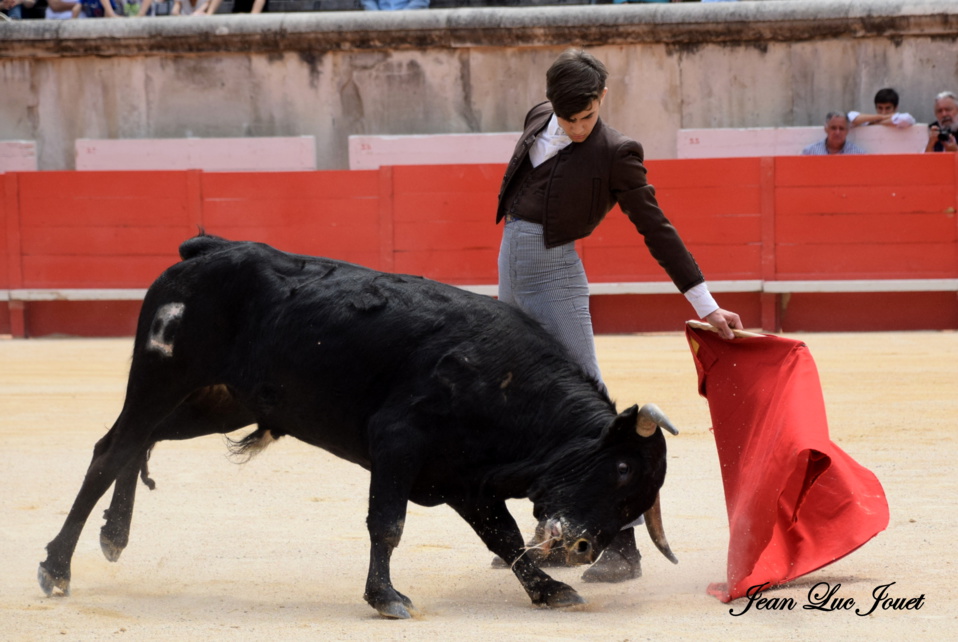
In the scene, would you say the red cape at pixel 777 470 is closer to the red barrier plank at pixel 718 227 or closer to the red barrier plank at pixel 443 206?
the red barrier plank at pixel 718 227

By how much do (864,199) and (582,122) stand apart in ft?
21.6

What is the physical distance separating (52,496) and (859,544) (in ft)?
8.73

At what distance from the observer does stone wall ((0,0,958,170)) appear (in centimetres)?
1023

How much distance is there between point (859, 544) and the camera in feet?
9.74

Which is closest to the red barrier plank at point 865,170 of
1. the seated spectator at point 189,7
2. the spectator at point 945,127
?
the spectator at point 945,127

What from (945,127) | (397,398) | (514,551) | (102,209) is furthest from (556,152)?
(102,209)

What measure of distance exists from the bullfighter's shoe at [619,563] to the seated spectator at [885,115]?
23.1ft

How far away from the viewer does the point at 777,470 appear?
3.01 meters

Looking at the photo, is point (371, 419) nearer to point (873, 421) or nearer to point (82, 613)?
point (82, 613)

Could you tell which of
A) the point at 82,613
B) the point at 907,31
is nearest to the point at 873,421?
the point at 82,613

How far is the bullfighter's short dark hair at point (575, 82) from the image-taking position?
2986 millimetres

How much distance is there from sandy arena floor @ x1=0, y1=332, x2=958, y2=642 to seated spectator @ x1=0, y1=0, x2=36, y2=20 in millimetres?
6606

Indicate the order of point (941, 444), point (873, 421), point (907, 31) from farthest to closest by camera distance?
point (907, 31)
point (873, 421)
point (941, 444)

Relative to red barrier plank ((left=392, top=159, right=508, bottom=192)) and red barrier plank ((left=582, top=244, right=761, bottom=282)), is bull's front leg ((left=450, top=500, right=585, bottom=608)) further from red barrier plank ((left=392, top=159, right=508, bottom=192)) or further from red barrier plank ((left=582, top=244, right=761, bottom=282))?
red barrier plank ((left=392, top=159, right=508, bottom=192))
